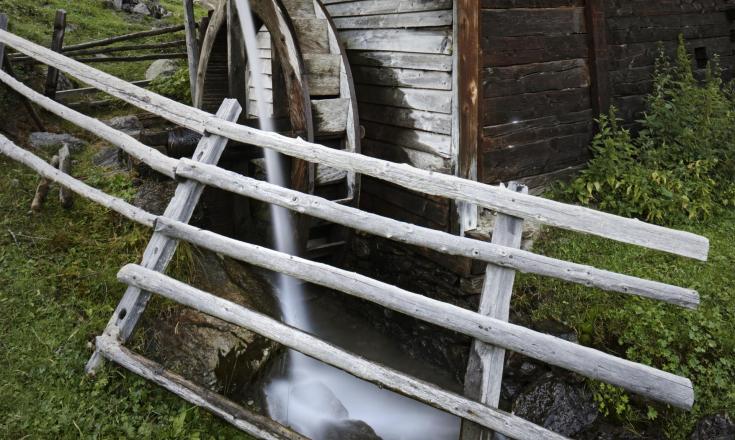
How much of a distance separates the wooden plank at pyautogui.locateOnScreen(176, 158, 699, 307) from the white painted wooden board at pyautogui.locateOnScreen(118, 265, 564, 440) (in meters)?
0.68

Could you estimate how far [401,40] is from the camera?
5453mm

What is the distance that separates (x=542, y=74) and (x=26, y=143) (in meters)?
5.41

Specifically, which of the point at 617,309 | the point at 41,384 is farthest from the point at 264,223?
the point at 617,309

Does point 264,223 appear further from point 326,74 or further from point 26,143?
point 26,143

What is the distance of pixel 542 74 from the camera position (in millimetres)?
5418

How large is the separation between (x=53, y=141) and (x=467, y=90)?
4.43m

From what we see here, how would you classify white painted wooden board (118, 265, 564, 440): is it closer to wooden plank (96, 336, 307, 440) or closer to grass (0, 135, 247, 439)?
wooden plank (96, 336, 307, 440)

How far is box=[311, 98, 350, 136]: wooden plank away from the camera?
5289 millimetres

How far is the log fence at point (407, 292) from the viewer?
262cm

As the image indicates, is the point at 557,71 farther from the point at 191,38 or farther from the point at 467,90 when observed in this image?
the point at 191,38

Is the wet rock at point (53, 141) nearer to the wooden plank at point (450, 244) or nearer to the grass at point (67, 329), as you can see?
the grass at point (67, 329)

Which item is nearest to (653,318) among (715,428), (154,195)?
(715,428)

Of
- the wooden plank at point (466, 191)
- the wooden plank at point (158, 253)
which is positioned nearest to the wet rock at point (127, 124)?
the wooden plank at point (466, 191)

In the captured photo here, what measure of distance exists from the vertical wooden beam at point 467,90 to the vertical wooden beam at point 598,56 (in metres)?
1.70
